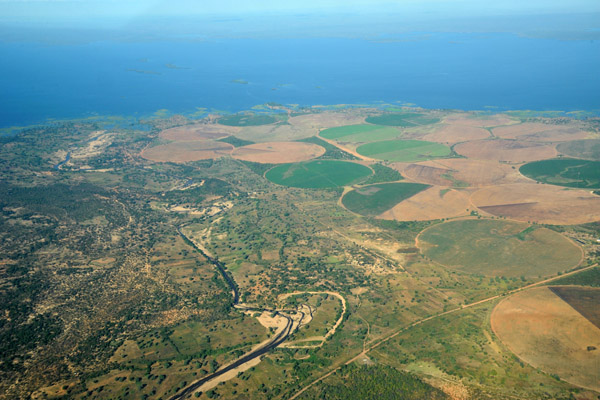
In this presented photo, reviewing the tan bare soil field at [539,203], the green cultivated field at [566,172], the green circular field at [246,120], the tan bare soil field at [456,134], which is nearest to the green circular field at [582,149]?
the green cultivated field at [566,172]

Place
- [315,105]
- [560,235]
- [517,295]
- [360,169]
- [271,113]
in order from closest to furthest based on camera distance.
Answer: [517,295] → [560,235] → [360,169] → [271,113] → [315,105]

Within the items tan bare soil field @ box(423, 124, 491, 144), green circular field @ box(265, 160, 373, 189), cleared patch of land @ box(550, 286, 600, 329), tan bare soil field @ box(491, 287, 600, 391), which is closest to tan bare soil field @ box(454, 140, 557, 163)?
tan bare soil field @ box(423, 124, 491, 144)

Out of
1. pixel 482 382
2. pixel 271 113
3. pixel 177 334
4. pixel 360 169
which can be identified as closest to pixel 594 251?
pixel 482 382

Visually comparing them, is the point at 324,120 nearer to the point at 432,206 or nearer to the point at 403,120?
the point at 403,120

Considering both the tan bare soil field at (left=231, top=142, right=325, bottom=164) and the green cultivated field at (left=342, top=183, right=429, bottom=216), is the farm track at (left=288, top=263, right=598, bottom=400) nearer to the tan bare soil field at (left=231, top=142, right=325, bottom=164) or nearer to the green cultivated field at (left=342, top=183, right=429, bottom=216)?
the green cultivated field at (left=342, top=183, right=429, bottom=216)

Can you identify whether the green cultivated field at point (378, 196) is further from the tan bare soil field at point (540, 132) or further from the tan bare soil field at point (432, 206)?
the tan bare soil field at point (540, 132)

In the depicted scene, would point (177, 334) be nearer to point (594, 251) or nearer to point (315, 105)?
point (594, 251)
